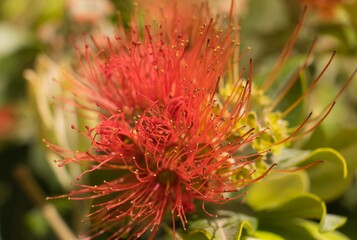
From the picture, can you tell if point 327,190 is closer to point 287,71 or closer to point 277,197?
point 277,197

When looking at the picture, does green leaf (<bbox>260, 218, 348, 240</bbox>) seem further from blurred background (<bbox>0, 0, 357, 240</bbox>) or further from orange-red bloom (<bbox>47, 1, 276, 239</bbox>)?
blurred background (<bbox>0, 0, 357, 240</bbox>)

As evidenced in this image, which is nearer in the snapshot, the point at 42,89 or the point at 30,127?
the point at 42,89

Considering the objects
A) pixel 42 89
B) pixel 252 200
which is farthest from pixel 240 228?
pixel 42 89

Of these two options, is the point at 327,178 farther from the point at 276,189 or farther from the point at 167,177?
the point at 167,177

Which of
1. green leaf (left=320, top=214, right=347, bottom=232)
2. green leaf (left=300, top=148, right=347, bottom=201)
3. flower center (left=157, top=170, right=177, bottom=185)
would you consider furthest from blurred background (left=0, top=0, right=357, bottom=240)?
flower center (left=157, top=170, right=177, bottom=185)

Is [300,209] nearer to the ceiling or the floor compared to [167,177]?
nearer to the floor

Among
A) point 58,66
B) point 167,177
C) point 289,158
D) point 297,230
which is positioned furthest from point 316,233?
point 58,66
